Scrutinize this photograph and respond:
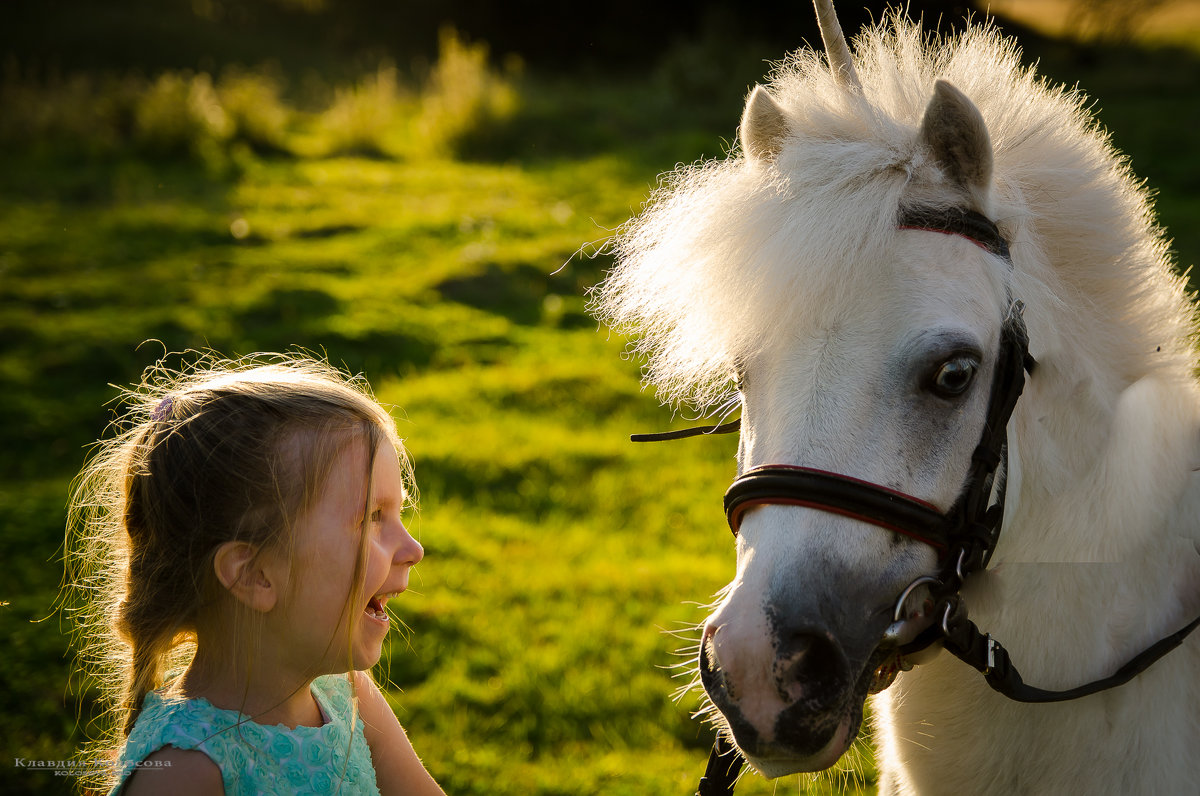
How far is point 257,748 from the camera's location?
1.62 m

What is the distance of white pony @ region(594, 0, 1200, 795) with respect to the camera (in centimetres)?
149

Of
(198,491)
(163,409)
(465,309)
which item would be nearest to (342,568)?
(198,491)

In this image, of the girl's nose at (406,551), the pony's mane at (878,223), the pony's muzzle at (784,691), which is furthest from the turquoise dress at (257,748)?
the pony's mane at (878,223)

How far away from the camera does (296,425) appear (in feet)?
5.76

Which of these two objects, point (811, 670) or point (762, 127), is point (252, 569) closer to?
point (811, 670)

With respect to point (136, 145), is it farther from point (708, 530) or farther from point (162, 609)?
point (162, 609)

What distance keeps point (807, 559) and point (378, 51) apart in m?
26.2

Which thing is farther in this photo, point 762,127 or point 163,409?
point 762,127

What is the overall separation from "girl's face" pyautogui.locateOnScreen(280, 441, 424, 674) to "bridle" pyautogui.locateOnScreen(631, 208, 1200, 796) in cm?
71

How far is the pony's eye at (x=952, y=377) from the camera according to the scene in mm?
1544

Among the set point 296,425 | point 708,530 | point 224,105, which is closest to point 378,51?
point 224,105

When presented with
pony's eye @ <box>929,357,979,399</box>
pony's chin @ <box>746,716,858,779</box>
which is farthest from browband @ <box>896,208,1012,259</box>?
pony's chin @ <box>746,716,858,779</box>

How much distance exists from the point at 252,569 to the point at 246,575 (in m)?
0.02

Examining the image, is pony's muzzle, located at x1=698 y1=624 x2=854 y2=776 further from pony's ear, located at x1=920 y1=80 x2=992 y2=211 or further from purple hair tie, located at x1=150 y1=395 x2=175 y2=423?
purple hair tie, located at x1=150 y1=395 x2=175 y2=423
